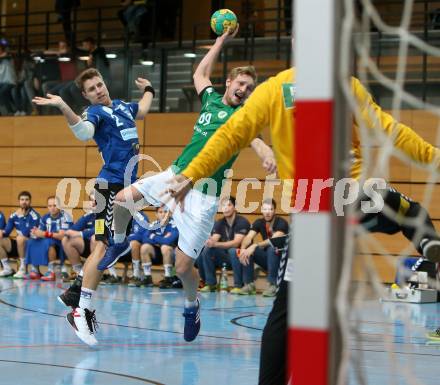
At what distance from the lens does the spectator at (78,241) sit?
12.6 m

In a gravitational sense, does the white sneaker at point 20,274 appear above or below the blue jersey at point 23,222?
below

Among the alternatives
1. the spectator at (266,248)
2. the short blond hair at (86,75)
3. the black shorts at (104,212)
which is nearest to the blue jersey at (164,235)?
the spectator at (266,248)

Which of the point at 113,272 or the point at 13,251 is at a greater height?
the point at 13,251

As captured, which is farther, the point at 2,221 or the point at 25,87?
the point at 25,87

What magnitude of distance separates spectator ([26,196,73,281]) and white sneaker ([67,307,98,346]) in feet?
23.4

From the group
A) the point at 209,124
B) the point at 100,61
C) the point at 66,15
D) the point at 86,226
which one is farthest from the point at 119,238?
the point at 66,15

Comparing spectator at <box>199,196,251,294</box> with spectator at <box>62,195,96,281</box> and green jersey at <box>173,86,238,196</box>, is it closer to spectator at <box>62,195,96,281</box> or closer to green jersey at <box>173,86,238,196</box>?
spectator at <box>62,195,96,281</box>

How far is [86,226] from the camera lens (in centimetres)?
1284

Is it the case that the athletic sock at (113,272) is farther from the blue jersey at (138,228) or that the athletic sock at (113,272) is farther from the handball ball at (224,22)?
the handball ball at (224,22)

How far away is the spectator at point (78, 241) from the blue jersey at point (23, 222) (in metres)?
0.98

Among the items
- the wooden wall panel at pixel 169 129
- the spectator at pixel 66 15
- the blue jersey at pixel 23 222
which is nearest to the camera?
the wooden wall panel at pixel 169 129

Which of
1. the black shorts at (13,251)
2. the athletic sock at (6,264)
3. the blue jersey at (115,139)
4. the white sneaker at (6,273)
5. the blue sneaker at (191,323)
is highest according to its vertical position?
the blue jersey at (115,139)

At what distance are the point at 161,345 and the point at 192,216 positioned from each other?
0.92 m

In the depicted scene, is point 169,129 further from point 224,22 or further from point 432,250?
point 432,250
